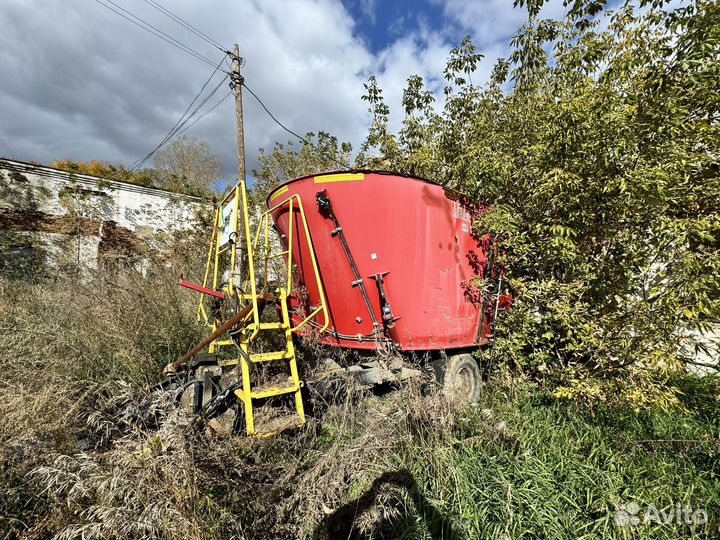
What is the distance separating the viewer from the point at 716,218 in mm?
2777

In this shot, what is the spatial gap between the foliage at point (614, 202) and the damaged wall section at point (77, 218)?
904 cm

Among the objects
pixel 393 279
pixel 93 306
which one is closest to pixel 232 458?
pixel 393 279

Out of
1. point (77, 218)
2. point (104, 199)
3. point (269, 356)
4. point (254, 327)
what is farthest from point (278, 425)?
point (104, 199)

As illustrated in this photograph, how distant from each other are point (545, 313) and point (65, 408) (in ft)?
15.3

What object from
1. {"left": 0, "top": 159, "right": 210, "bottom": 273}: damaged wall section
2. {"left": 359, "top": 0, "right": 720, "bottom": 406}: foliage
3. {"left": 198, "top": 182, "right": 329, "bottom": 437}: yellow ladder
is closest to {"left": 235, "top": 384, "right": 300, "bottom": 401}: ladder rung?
{"left": 198, "top": 182, "right": 329, "bottom": 437}: yellow ladder

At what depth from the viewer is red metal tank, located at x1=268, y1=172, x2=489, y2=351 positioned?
3.32 m

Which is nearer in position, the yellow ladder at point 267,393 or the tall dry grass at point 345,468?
the tall dry grass at point 345,468

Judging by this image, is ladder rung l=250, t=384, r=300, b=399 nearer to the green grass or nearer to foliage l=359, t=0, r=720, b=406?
the green grass

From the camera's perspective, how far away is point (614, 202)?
3.12 meters

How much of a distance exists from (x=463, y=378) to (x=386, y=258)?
1.95 meters

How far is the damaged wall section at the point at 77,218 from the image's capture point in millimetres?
8438

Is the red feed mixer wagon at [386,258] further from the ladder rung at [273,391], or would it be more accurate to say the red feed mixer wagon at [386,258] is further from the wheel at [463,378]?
the ladder rung at [273,391]

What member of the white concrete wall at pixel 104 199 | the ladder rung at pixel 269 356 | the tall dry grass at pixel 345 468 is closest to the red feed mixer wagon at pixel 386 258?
the ladder rung at pixel 269 356

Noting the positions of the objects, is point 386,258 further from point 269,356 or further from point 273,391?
point 273,391
